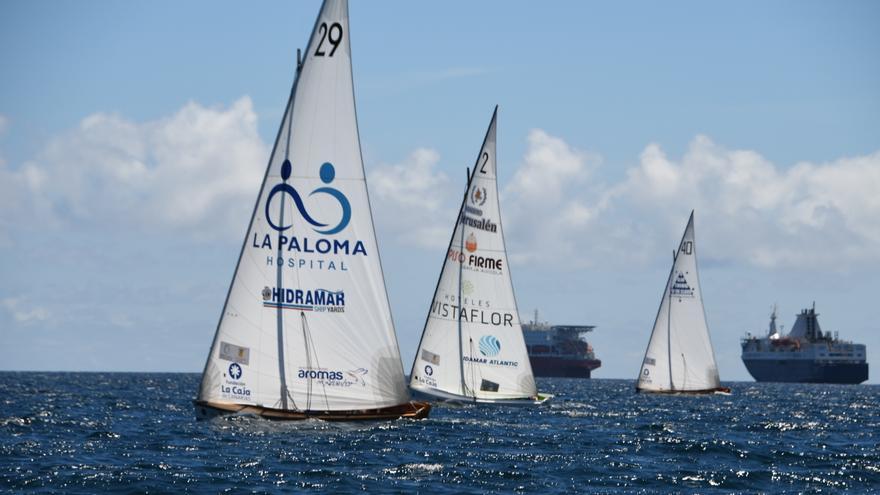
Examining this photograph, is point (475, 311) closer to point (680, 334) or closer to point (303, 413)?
point (303, 413)

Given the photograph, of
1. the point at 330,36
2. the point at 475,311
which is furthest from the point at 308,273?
the point at 475,311

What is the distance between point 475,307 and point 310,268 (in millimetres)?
19530

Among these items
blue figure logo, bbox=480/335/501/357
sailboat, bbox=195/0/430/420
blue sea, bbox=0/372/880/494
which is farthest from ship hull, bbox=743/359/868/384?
sailboat, bbox=195/0/430/420

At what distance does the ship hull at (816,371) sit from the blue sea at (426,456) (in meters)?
151

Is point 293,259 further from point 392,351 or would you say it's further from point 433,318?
point 433,318

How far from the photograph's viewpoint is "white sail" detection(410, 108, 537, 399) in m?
52.5

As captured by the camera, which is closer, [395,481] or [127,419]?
→ [395,481]

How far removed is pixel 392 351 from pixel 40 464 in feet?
34.8

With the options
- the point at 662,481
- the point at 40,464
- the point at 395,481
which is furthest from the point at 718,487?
the point at 40,464

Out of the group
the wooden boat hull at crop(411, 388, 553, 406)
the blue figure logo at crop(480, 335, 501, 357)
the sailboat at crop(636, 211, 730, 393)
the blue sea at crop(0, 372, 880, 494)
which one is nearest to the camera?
the blue sea at crop(0, 372, 880, 494)

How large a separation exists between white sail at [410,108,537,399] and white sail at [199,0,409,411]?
17468 mm

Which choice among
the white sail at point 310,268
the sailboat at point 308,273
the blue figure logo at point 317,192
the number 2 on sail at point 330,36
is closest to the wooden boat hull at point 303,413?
the sailboat at point 308,273

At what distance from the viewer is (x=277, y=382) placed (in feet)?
112

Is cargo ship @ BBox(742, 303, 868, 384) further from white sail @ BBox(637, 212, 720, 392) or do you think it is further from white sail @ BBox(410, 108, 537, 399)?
white sail @ BBox(410, 108, 537, 399)
